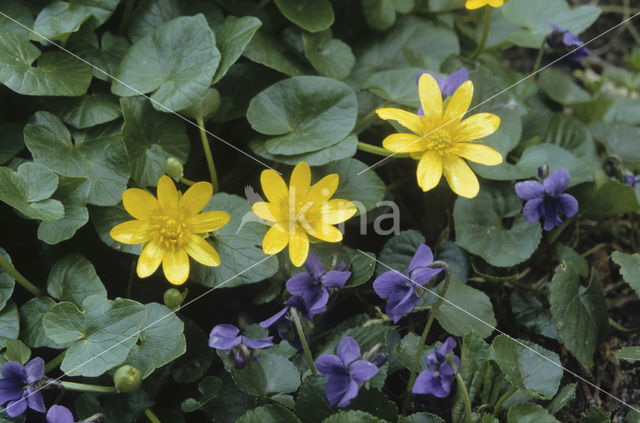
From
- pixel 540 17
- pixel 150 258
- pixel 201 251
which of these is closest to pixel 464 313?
pixel 201 251

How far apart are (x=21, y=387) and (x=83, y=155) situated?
22.4 inches

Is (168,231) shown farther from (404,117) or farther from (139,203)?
(404,117)

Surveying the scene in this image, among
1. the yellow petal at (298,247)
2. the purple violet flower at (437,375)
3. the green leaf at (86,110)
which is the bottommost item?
the purple violet flower at (437,375)

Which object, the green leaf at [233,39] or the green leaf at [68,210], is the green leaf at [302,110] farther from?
the green leaf at [68,210]

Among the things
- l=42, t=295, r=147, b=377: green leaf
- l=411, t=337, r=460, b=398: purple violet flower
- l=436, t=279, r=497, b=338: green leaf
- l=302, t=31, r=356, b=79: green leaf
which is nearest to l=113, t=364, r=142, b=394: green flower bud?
l=42, t=295, r=147, b=377: green leaf

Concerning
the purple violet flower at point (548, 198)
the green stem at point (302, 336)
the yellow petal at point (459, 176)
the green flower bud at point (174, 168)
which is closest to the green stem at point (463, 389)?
the green stem at point (302, 336)

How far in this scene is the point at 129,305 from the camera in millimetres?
1283

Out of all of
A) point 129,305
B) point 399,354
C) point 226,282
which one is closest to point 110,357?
point 129,305

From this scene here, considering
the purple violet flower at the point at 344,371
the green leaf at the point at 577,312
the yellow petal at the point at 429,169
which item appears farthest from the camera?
the green leaf at the point at 577,312

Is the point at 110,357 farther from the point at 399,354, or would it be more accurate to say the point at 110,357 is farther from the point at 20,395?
the point at 399,354

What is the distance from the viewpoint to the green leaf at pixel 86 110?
1523mm

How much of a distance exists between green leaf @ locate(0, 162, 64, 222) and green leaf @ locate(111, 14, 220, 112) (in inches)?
11.6

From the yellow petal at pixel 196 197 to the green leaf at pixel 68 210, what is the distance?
22 cm

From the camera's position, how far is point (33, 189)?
1.32 meters
